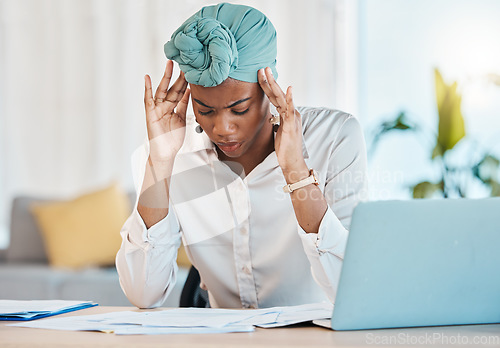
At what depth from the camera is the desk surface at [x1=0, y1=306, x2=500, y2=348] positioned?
0.84 meters

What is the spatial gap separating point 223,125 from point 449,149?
244 cm

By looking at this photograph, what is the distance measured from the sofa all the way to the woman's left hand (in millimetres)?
1752

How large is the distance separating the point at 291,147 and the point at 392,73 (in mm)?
2873

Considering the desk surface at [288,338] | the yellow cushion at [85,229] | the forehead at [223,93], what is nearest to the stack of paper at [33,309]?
the desk surface at [288,338]

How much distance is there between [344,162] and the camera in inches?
64.3

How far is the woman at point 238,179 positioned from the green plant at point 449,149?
6.57 ft

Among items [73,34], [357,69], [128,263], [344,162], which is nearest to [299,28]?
[357,69]

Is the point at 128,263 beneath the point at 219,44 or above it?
beneath

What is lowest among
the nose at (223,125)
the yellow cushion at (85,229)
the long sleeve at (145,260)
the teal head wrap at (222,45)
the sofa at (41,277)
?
the sofa at (41,277)

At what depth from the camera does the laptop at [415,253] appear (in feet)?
2.87

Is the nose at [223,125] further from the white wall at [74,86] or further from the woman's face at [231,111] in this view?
the white wall at [74,86]

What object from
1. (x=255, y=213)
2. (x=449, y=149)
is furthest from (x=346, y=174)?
(x=449, y=149)

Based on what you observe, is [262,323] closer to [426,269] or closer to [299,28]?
[426,269]

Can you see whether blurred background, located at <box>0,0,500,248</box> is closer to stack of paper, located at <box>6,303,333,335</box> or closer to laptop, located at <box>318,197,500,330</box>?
stack of paper, located at <box>6,303,333,335</box>
